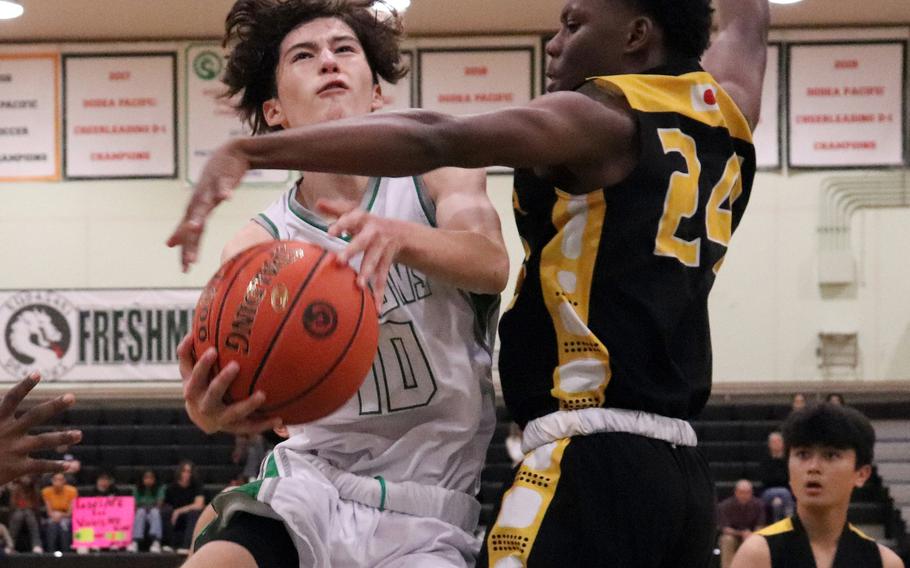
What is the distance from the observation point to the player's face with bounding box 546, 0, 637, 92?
2.72m

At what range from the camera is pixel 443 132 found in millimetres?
2277

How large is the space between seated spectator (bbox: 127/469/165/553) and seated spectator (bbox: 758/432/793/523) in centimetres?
561

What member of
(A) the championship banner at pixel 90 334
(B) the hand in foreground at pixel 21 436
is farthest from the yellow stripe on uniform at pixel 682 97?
(A) the championship banner at pixel 90 334

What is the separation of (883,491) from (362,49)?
1076 cm

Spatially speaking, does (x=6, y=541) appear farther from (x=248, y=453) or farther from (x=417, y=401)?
(x=417, y=401)

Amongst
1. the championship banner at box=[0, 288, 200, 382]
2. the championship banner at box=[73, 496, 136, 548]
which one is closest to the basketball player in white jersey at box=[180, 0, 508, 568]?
the championship banner at box=[73, 496, 136, 548]

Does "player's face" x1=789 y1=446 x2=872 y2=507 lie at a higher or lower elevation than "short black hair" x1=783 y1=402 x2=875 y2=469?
lower

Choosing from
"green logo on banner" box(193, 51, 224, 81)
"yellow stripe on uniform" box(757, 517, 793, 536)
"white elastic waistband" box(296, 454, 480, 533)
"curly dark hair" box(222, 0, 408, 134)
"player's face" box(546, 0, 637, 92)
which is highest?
"green logo on banner" box(193, 51, 224, 81)

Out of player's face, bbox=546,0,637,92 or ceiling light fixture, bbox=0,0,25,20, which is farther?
ceiling light fixture, bbox=0,0,25,20

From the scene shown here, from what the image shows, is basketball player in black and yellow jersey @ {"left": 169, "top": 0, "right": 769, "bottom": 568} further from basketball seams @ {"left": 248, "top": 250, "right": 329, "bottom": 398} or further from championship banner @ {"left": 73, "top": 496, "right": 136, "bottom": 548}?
championship banner @ {"left": 73, "top": 496, "right": 136, "bottom": 548}

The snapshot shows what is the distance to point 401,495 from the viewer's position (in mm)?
3109

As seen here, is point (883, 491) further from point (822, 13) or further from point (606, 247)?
point (606, 247)

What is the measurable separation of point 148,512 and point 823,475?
9.43 metres

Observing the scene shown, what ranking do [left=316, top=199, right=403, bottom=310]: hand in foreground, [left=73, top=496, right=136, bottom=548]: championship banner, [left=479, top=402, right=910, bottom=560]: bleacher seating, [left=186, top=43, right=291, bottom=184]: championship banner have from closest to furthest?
[left=316, top=199, right=403, bottom=310]: hand in foreground < [left=73, top=496, right=136, bottom=548]: championship banner < [left=479, top=402, right=910, bottom=560]: bleacher seating < [left=186, top=43, right=291, bottom=184]: championship banner
